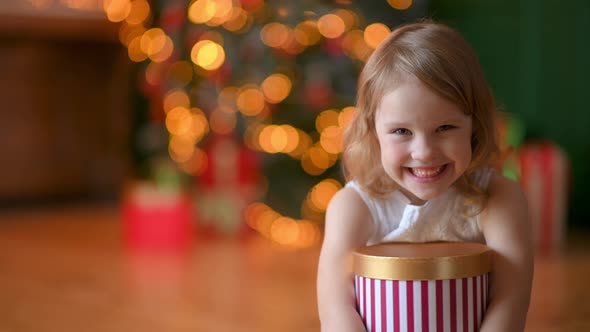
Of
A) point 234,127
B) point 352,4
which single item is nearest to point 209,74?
point 234,127

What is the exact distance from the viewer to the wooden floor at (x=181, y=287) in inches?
72.9

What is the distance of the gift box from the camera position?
Answer: 2643mm

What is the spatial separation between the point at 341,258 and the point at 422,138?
0.65 feet

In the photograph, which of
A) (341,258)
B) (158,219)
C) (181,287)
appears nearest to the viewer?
(341,258)

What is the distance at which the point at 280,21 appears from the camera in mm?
2928

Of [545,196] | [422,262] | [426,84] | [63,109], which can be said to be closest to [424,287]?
[422,262]

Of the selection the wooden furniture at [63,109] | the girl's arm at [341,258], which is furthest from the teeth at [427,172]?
the wooden furniture at [63,109]

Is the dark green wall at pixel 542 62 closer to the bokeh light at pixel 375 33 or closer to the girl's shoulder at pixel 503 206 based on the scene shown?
the bokeh light at pixel 375 33

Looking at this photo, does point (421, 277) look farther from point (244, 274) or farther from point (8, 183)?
point (8, 183)

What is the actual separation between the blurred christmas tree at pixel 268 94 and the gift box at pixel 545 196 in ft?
2.12

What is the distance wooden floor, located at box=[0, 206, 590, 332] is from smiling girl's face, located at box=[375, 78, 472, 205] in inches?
32.5

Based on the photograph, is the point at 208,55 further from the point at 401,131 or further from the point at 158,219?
the point at 401,131

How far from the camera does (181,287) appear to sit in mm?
2264

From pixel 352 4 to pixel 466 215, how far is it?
1.91 meters
